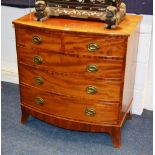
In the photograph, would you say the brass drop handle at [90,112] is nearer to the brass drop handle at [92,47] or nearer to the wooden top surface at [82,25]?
the brass drop handle at [92,47]

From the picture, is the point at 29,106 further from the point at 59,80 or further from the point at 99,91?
the point at 99,91

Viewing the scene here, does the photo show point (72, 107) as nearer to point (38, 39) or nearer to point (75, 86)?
point (75, 86)

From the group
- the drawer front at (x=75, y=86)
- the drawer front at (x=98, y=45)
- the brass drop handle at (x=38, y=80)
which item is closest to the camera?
the drawer front at (x=98, y=45)

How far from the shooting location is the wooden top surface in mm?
1818

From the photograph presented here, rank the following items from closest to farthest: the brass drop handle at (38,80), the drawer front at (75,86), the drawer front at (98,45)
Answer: the drawer front at (98,45) < the drawer front at (75,86) < the brass drop handle at (38,80)


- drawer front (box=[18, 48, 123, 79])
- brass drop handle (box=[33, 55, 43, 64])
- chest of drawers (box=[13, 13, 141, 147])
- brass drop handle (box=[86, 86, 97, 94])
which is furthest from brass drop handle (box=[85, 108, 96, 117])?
brass drop handle (box=[33, 55, 43, 64])

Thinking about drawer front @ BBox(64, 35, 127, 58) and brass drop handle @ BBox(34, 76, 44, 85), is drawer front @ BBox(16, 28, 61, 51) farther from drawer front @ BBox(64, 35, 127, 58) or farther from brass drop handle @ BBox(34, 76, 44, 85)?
brass drop handle @ BBox(34, 76, 44, 85)

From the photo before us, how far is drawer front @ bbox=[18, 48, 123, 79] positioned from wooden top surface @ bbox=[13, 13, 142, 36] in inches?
6.6

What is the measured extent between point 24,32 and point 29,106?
565 millimetres

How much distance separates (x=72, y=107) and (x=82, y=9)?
Result: 0.65 metres

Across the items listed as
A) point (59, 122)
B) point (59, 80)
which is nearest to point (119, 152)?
point (59, 122)

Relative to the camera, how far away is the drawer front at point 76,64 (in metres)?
1.87

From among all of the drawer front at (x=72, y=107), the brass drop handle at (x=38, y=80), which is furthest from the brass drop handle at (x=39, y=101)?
the brass drop handle at (x=38, y=80)

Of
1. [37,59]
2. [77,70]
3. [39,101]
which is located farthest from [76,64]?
[39,101]
